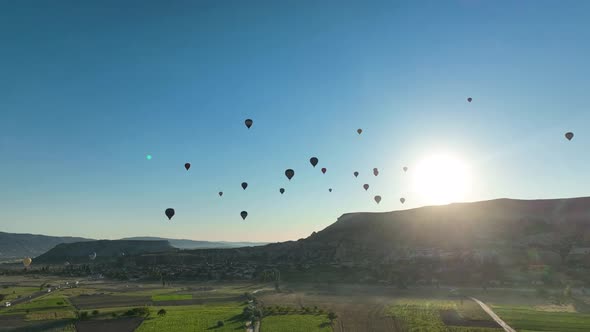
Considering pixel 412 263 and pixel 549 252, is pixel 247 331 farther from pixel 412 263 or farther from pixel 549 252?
pixel 549 252

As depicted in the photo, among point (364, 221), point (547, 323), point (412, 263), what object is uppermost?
point (364, 221)

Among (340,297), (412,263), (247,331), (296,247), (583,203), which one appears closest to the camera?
(247,331)

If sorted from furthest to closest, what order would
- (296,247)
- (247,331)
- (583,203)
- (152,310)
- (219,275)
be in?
(296,247) < (583,203) < (219,275) < (152,310) < (247,331)

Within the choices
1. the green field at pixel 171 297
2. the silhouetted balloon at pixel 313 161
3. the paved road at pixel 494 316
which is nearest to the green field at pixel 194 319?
the green field at pixel 171 297

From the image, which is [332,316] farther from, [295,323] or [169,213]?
[169,213]

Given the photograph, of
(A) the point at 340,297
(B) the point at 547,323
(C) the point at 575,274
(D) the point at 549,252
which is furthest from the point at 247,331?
(D) the point at 549,252

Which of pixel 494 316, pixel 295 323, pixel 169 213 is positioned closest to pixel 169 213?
pixel 169 213
